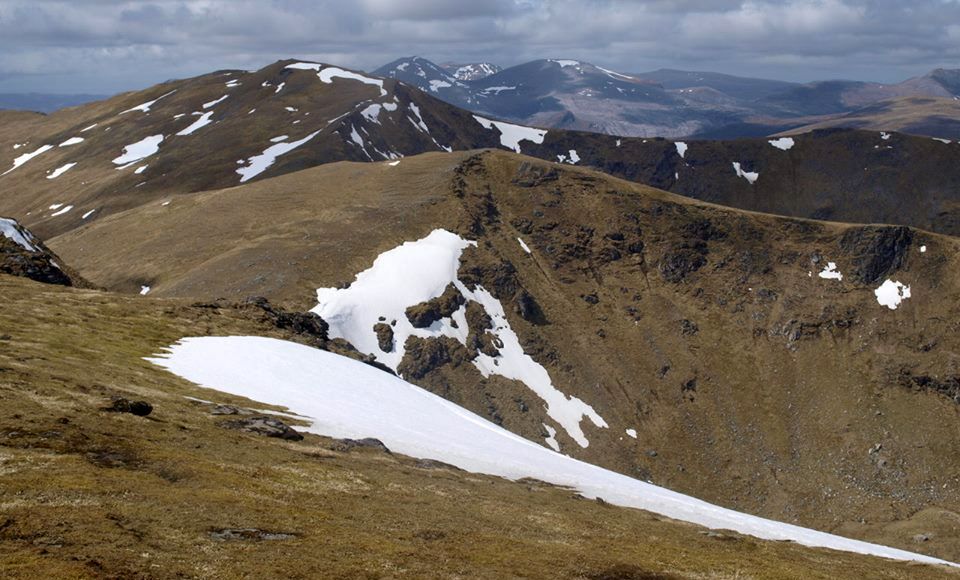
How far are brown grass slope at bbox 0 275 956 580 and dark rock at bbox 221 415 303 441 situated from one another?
3.04 ft

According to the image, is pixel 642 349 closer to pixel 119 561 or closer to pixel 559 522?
pixel 559 522

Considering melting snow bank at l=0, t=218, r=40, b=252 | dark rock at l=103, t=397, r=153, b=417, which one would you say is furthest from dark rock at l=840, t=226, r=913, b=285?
dark rock at l=103, t=397, r=153, b=417

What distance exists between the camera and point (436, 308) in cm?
13250

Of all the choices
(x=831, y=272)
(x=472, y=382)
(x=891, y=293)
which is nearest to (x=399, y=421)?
(x=472, y=382)

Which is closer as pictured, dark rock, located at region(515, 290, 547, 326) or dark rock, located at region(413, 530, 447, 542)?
dark rock, located at region(413, 530, 447, 542)

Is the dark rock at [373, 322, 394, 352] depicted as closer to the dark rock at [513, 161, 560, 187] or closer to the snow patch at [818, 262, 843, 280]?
the dark rock at [513, 161, 560, 187]

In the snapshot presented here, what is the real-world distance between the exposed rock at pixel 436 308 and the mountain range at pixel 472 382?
0.55m

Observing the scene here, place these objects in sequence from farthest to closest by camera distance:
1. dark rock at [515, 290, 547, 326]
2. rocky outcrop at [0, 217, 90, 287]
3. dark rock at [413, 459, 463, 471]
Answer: dark rock at [515, 290, 547, 326] < rocky outcrop at [0, 217, 90, 287] < dark rock at [413, 459, 463, 471]

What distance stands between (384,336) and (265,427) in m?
76.5

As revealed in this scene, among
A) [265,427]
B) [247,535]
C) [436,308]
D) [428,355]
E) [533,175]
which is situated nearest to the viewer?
[247,535]

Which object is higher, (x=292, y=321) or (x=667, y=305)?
(x=292, y=321)

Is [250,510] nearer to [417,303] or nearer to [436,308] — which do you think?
[417,303]

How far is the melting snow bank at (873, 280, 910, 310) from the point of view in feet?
492

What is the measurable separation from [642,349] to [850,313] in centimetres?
4212
